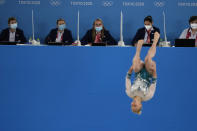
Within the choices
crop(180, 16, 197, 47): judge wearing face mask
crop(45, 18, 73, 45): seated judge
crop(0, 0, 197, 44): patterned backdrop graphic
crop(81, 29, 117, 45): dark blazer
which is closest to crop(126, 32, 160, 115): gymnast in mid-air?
crop(180, 16, 197, 47): judge wearing face mask

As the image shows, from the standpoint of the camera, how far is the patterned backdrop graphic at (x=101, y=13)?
7328 mm

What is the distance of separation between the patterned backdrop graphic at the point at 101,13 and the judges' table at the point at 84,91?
2.28 m

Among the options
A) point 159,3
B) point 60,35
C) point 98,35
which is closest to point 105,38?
point 98,35

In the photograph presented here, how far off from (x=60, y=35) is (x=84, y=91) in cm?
199

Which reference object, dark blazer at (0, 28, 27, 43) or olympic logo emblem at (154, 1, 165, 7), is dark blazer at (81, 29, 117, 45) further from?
olympic logo emblem at (154, 1, 165, 7)

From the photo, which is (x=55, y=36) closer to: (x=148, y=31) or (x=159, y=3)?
(x=148, y=31)

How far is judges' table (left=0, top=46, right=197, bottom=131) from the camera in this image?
5211 mm

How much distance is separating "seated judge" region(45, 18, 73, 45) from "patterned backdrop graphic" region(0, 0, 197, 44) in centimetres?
63

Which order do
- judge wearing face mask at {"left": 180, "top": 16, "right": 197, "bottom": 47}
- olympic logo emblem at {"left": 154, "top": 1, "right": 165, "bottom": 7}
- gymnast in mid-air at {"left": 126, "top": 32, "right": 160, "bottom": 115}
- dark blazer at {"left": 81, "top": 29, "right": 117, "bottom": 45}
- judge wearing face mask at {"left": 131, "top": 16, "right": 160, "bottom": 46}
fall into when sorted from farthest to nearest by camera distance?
olympic logo emblem at {"left": 154, "top": 1, "right": 165, "bottom": 7}, dark blazer at {"left": 81, "top": 29, "right": 117, "bottom": 45}, judge wearing face mask at {"left": 131, "top": 16, "right": 160, "bottom": 46}, judge wearing face mask at {"left": 180, "top": 16, "right": 197, "bottom": 47}, gymnast in mid-air at {"left": 126, "top": 32, "right": 160, "bottom": 115}

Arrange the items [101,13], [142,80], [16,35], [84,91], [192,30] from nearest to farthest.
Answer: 1. [142,80]
2. [84,91]
3. [192,30]
4. [16,35]
5. [101,13]

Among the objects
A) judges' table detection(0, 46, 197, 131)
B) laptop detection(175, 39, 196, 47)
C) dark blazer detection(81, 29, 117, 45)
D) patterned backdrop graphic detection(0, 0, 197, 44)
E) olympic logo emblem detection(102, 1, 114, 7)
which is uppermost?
olympic logo emblem detection(102, 1, 114, 7)

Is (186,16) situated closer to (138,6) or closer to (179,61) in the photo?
(138,6)

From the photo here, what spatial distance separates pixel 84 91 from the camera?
5.25 m

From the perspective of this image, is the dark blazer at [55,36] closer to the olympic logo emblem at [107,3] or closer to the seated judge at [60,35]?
the seated judge at [60,35]
